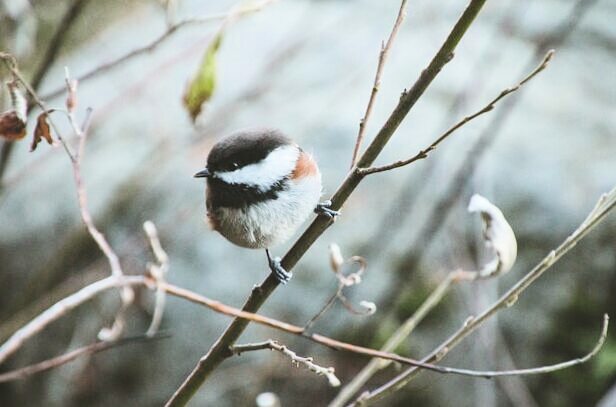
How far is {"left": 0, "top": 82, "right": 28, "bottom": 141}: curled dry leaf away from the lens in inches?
36.4

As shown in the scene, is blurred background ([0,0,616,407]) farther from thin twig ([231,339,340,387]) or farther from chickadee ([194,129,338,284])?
thin twig ([231,339,340,387])

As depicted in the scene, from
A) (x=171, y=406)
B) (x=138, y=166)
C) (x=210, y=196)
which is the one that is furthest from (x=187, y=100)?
(x=138, y=166)

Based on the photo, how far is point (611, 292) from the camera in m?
2.19

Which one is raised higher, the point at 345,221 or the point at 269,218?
the point at 269,218

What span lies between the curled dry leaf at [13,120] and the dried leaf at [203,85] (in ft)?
0.92

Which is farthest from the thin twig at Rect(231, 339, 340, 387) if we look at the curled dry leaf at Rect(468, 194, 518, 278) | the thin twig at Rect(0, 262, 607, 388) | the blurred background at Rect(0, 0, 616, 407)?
the blurred background at Rect(0, 0, 616, 407)

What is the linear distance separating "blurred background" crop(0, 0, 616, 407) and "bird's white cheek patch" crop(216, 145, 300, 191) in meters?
0.83

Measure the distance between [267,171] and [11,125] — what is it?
0.44 meters

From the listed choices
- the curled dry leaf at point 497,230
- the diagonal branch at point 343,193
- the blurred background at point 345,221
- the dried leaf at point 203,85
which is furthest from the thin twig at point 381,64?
the blurred background at point 345,221

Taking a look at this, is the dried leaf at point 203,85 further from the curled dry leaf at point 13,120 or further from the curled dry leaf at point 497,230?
the curled dry leaf at point 497,230

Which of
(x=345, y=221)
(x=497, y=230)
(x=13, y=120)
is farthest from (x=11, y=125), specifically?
(x=345, y=221)

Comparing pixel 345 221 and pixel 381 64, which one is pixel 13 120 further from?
pixel 345 221

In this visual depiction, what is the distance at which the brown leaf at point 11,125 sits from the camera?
0.92m

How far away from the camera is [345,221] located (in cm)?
246
